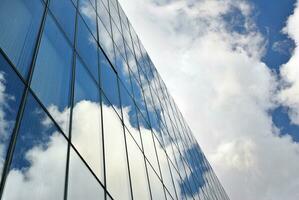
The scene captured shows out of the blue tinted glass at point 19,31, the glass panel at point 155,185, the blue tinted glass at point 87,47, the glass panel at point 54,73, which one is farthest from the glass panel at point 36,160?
the glass panel at point 155,185

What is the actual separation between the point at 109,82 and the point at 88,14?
313cm

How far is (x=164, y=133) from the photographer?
21469 millimetres

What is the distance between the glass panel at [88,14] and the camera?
45.9ft

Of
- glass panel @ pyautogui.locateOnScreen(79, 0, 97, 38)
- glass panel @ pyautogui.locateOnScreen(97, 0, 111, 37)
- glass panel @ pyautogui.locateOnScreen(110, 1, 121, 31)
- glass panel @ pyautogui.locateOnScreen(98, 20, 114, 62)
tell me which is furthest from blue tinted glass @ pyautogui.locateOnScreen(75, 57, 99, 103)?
glass panel @ pyautogui.locateOnScreen(110, 1, 121, 31)

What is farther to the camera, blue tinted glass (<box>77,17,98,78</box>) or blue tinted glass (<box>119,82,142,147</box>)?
blue tinted glass (<box>119,82,142,147</box>)

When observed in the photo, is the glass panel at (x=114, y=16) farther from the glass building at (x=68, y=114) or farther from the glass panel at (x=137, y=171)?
the glass panel at (x=137, y=171)

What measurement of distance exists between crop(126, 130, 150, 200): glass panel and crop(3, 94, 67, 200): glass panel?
4.49 meters

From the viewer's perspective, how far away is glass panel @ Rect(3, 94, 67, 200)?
5750 millimetres

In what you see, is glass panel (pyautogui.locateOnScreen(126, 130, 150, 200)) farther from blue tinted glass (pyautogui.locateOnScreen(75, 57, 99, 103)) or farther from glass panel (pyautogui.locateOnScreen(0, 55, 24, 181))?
glass panel (pyautogui.locateOnScreen(0, 55, 24, 181))

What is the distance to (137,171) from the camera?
12.4 meters

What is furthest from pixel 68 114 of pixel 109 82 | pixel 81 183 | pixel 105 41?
pixel 105 41

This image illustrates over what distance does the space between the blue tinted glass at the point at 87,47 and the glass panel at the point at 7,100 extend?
16.4 ft

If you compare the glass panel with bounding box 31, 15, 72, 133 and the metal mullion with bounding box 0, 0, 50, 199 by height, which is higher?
the glass panel with bounding box 31, 15, 72, 133

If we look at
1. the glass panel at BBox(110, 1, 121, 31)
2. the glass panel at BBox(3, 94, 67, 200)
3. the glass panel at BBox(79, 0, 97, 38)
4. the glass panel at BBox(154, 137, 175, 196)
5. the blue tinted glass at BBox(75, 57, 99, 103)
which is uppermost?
the glass panel at BBox(110, 1, 121, 31)
